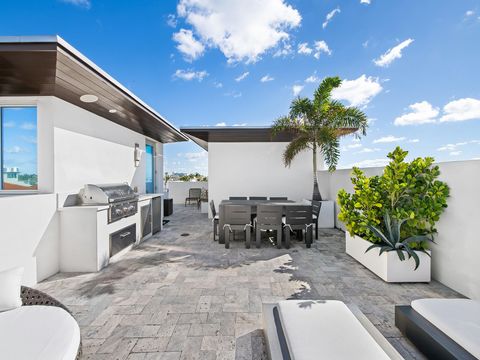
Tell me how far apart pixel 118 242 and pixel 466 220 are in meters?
5.64

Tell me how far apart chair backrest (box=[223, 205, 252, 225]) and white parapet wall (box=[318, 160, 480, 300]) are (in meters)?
3.23

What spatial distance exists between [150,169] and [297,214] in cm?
579

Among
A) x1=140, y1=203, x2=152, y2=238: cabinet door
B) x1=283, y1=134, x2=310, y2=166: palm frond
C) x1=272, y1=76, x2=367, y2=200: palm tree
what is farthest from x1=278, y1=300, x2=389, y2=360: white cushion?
x1=283, y1=134, x2=310, y2=166: palm frond

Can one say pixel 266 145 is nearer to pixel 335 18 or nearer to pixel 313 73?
pixel 313 73

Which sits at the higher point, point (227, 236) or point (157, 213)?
point (157, 213)

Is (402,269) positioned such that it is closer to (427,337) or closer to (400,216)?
(400,216)

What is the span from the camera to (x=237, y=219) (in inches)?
193

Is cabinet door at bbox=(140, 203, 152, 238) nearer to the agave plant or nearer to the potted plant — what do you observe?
the potted plant

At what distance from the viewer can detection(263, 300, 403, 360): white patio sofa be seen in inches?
54.9

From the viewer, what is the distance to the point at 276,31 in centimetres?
622

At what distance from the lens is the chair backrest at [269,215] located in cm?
477

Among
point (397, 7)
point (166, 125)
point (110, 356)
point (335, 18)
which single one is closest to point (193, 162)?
point (166, 125)

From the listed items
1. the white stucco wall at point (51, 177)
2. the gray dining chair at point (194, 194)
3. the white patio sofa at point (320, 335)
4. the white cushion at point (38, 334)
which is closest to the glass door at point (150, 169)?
the white stucco wall at point (51, 177)

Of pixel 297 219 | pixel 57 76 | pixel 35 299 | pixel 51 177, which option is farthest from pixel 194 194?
pixel 35 299
